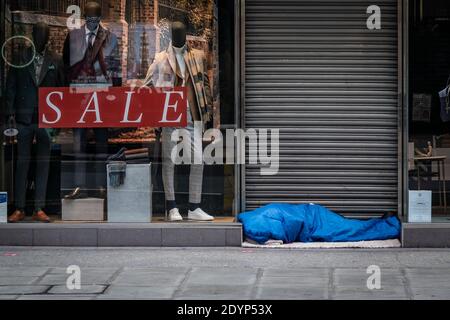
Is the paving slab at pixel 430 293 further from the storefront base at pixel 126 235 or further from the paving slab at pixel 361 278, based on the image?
the storefront base at pixel 126 235

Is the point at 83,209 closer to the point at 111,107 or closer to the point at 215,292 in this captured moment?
the point at 111,107

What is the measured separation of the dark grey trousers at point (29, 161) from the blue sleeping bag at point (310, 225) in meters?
2.38

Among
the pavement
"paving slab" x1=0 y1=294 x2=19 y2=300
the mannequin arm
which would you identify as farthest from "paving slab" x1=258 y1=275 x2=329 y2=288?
the mannequin arm

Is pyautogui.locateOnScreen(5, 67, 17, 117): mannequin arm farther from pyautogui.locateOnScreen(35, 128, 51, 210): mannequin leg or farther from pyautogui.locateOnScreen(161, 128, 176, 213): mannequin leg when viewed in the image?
pyautogui.locateOnScreen(161, 128, 176, 213): mannequin leg

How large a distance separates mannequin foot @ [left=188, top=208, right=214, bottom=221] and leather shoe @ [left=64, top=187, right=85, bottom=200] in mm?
1287

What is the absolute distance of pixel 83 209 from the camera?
35.8ft

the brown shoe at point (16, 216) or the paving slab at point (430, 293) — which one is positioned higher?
the brown shoe at point (16, 216)

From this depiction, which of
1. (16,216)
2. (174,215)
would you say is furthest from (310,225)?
(16,216)

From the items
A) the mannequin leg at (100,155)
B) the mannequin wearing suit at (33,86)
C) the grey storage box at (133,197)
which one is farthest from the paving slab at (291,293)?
the mannequin wearing suit at (33,86)

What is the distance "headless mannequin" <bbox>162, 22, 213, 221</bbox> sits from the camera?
10914 millimetres

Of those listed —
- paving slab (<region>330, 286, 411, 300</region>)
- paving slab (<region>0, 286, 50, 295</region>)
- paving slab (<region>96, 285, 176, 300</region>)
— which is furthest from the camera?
paving slab (<region>0, 286, 50, 295</region>)

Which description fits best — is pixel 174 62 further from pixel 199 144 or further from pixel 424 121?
pixel 424 121

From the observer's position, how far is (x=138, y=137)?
10891 millimetres

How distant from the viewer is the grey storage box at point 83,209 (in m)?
10.9
